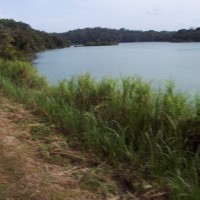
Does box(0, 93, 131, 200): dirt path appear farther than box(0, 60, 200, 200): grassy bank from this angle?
No

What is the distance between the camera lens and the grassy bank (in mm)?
3226

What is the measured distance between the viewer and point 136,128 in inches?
168

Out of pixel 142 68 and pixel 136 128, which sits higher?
pixel 136 128

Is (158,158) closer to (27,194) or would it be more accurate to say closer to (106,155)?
(106,155)

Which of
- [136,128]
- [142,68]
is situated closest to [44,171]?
[136,128]

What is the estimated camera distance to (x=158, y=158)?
3.46 meters

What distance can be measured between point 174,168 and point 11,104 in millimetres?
3551

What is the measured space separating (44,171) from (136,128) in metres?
1.30

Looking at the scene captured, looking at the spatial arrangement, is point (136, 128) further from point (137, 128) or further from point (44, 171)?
point (44, 171)

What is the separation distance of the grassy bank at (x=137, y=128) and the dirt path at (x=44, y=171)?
22 cm

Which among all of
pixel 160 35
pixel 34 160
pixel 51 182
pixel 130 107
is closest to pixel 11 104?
pixel 130 107

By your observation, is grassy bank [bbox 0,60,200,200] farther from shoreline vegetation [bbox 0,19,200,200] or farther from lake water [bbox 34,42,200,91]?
lake water [bbox 34,42,200,91]

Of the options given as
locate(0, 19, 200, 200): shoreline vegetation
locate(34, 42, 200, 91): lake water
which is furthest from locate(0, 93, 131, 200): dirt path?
locate(34, 42, 200, 91): lake water

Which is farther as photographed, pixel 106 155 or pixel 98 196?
pixel 106 155
